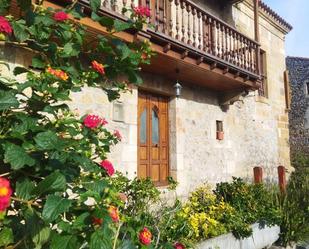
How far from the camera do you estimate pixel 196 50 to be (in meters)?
6.12

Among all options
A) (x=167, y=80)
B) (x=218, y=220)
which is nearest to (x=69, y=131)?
(x=218, y=220)

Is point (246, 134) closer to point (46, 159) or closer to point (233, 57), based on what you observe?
point (233, 57)

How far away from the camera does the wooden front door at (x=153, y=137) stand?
6.59 metres

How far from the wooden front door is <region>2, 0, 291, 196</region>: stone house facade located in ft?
0.06

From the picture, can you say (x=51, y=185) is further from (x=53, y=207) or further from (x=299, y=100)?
(x=299, y=100)

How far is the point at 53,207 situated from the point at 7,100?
0.63m

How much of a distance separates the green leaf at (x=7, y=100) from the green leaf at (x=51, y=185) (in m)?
0.46

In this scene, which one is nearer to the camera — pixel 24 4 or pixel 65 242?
pixel 65 242

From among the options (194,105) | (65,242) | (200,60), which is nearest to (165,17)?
(200,60)

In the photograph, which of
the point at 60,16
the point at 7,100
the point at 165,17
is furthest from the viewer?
the point at 165,17

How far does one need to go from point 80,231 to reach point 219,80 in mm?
6212

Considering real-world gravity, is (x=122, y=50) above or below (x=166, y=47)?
below

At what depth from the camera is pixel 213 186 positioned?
7781 mm

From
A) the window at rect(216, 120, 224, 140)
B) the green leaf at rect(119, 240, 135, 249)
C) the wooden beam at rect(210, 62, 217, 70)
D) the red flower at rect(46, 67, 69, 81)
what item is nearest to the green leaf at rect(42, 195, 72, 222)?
the green leaf at rect(119, 240, 135, 249)
